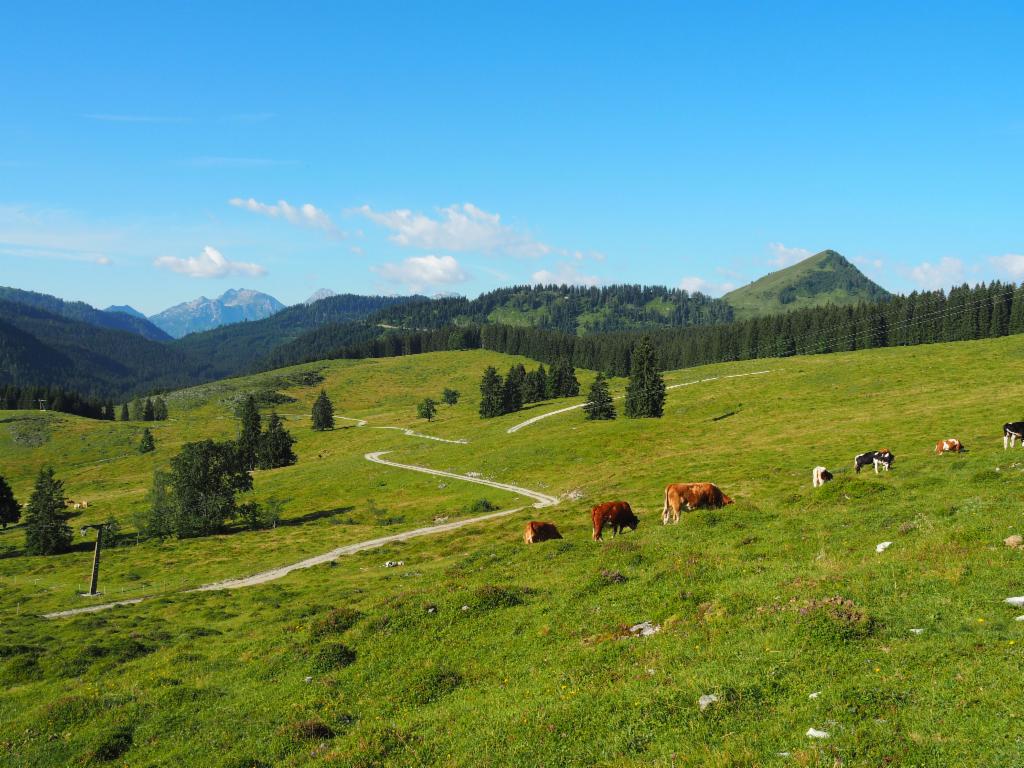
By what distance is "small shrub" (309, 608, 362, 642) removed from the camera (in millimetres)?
19391

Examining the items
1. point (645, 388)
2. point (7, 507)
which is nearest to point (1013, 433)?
point (645, 388)

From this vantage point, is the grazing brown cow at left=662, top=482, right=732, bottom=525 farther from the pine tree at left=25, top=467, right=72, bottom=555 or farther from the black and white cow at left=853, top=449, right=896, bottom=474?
the pine tree at left=25, top=467, right=72, bottom=555

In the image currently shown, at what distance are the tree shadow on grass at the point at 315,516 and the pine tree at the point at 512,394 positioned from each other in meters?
68.4

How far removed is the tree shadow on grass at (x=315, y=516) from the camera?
6805 centimetres

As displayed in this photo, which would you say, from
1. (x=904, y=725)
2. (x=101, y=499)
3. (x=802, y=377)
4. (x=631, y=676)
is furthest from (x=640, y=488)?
(x=101, y=499)

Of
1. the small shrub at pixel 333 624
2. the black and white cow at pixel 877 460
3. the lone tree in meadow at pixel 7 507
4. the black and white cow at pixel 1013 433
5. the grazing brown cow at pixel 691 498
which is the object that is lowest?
the lone tree in meadow at pixel 7 507

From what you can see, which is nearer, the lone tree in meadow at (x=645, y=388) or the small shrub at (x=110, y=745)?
the small shrub at (x=110, y=745)

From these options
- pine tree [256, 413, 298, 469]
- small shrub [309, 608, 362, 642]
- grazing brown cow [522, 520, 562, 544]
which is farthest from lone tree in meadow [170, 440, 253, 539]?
small shrub [309, 608, 362, 642]

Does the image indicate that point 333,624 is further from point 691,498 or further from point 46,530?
point 46,530

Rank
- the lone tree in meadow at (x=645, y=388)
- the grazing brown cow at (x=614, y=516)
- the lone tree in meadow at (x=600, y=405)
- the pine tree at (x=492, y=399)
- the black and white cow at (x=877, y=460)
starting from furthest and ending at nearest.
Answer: the pine tree at (x=492, y=399), the lone tree in meadow at (x=600, y=405), the lone tree in meadow at (x=645, y=388), the black and white cow at (x=877, y=460), the grazing brown cow at (x=614, y=516)

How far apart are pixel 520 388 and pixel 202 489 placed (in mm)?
88736

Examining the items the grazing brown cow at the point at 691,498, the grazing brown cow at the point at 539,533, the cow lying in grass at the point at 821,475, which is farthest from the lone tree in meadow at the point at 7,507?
the cow lying in grass at the point at 821,475

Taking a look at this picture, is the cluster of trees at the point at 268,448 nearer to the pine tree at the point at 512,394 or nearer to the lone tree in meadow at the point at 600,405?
the pine tree at the point at 512,394

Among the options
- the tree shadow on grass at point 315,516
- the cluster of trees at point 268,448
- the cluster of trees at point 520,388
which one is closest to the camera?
the tree shadow on grass at point 315,516
